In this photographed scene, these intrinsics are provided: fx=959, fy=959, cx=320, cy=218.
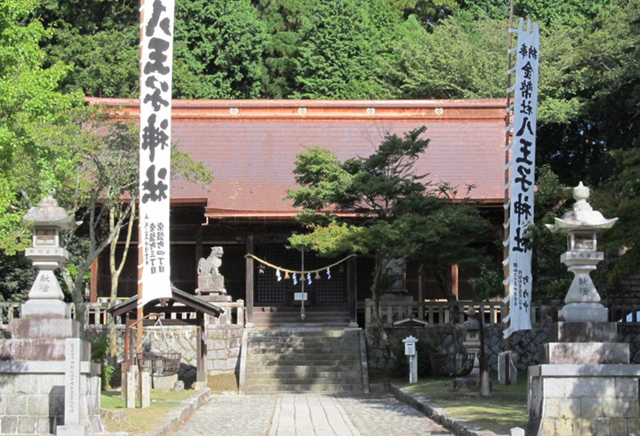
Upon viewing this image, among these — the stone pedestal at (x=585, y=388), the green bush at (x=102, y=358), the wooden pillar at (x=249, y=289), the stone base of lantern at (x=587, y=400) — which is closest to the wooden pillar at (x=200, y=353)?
the green bush at (x=102, y=358)

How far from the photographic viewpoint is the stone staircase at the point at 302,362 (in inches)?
838

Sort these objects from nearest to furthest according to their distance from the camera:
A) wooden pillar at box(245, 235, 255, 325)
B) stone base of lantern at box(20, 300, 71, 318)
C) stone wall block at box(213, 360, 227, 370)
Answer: stone base of lantern at box(20, 300, 71, 318), stone wall block at box(213, 360, 227, 370), wooden pillar at box(245, 235, 255, 325)

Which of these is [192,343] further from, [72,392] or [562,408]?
[562,408]

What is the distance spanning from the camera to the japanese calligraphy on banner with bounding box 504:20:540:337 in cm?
1769

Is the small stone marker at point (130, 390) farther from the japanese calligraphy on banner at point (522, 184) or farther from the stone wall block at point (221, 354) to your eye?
the stone wall block at point (221, 354)

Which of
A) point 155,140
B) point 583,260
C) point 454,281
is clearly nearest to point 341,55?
point 454,281

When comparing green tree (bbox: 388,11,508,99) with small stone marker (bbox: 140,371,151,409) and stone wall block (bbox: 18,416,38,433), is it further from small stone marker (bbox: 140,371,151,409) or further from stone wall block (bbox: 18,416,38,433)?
stone wall block (bbox: 18,416,38,433)

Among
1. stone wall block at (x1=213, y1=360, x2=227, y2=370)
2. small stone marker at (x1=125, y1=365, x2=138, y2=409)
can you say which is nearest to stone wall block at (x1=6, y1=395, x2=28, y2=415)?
small stone marker at (x1=125, y1=365, x2=138, y2=409)

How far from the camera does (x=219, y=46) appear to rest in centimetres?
3559

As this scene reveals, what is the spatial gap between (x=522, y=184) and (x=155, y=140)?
679 centimetres

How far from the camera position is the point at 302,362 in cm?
2227

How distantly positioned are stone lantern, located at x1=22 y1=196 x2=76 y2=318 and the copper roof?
48.8ft

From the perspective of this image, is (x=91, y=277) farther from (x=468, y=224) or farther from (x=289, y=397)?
(x=468, y=224)

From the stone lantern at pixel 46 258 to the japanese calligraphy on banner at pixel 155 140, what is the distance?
2.80m
